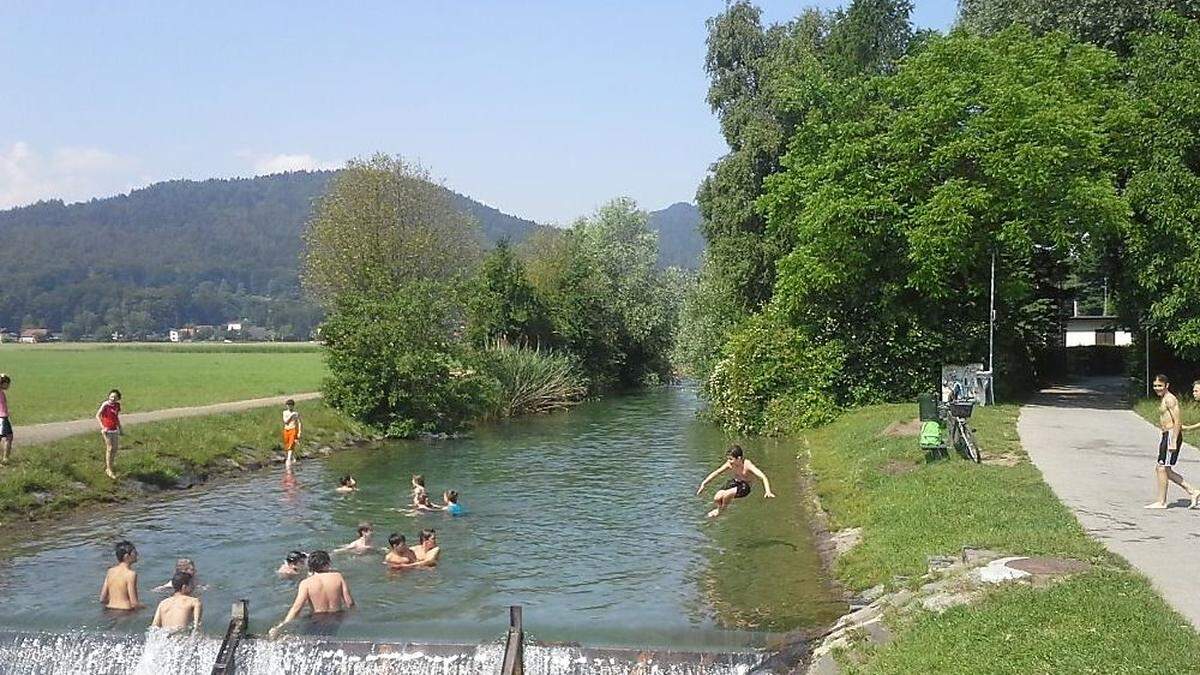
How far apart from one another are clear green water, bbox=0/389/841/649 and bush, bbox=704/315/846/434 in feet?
11.1

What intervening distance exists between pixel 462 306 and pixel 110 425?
2192 cm

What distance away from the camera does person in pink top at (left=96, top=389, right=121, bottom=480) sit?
22.6 m

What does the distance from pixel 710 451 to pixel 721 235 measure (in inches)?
574

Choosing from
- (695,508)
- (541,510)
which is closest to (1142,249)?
(695,508)

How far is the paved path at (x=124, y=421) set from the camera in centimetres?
2570

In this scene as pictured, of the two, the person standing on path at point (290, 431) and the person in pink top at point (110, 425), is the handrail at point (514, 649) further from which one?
the person standing on path at point (290, 431)

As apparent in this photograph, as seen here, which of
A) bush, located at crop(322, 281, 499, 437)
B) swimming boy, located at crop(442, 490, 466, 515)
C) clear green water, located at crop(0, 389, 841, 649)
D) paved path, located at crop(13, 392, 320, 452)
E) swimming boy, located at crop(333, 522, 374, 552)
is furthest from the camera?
bush, located at crop(322, 281, 499, 437)

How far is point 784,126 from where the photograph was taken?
41.9m

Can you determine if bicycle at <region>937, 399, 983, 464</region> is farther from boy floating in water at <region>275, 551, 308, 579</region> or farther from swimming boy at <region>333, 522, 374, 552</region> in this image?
boy floating in water at <region>275, 551, 308, 579</region>

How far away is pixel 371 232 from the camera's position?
5581 centimetres

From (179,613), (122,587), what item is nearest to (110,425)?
(122,587)

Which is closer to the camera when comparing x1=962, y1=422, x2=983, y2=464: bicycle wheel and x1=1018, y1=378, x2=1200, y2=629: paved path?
x1=1018, y1=378, x2=1200, y2=629: paved path

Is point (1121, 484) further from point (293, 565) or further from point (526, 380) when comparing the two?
point (526, 380)

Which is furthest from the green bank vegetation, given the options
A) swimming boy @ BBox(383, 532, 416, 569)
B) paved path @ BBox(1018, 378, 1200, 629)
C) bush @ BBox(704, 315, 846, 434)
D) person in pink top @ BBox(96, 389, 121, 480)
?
paved path @ BBox(1018, 378, 1200, 629)
